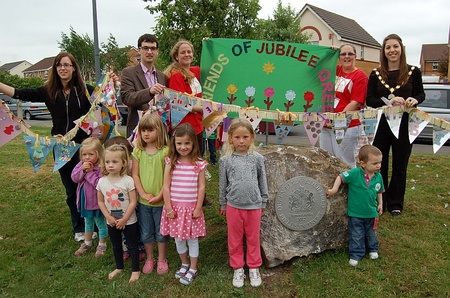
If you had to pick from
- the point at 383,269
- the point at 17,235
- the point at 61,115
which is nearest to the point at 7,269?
the point at 17,235

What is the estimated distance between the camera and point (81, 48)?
2506 centimetres

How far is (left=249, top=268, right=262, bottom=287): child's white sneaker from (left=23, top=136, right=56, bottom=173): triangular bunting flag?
2452 millimetres

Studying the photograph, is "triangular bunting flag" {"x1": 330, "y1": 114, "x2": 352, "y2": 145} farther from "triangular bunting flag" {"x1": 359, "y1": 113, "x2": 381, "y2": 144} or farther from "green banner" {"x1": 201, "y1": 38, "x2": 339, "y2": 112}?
"green banner" {"x1": 201, "y1": 38, "x2": 339, "y2": 112}

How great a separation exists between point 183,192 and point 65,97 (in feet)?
6.10

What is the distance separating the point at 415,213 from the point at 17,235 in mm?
5039

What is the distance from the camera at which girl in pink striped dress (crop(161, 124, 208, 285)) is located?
3.20m

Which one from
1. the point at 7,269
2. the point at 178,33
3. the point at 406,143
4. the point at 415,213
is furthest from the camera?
the point at 178,33

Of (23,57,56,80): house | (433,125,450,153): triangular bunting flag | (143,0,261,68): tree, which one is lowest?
(433,125,450,153): triangular bunting flag

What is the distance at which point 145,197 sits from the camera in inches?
130

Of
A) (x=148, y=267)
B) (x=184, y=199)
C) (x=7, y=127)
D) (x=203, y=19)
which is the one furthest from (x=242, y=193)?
(x=203, y=19)

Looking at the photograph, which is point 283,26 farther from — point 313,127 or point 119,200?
point 119,200

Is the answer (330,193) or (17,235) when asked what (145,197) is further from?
(17,235)

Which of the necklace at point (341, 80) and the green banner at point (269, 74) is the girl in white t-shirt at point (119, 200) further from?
the necklace at point (341, 80)

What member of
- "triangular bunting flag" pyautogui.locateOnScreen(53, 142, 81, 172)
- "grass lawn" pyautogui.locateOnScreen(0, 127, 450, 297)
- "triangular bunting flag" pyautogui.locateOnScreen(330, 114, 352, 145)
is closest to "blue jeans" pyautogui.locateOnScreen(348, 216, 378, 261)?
"grass lawn" pyautogui.locateOnScreen(0, 127, 450, 297)
